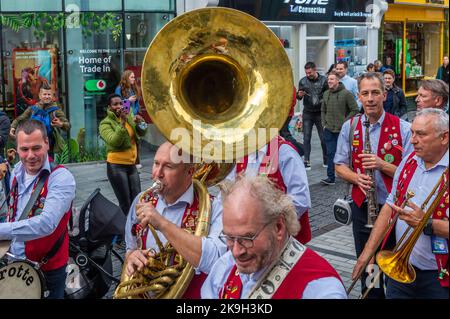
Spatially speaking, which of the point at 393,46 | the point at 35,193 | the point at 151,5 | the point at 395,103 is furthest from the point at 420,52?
the point at 35,193

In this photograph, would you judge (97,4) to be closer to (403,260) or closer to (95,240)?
(95,240)

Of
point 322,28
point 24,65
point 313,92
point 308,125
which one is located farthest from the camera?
point 322,28

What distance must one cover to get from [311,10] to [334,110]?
744 cm

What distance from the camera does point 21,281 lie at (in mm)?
3246

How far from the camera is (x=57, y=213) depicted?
140 inches

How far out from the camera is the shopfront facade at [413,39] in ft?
62.0

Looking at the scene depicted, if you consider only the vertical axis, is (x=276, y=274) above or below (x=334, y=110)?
below

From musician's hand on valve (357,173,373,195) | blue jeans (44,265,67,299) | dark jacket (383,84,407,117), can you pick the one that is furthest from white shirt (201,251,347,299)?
dark jacket (383,84,407,117)

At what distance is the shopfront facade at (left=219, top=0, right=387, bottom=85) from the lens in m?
14.9

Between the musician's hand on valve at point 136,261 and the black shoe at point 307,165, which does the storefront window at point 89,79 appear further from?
the musician's hand on valve at point 136,261

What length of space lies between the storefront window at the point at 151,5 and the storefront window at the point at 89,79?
2.34ft

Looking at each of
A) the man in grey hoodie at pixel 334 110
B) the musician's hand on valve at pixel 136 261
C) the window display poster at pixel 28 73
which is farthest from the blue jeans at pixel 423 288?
the window display poster at pixel 28 73
